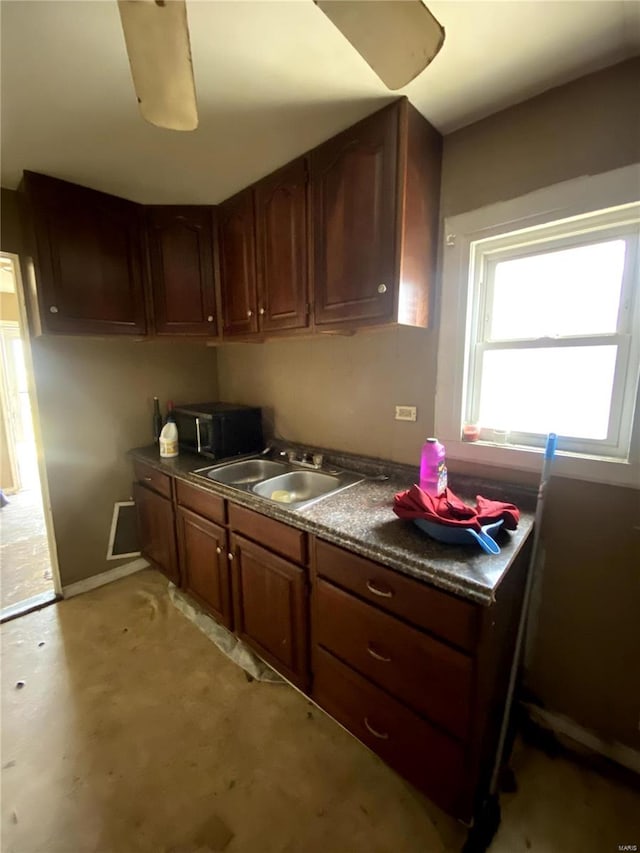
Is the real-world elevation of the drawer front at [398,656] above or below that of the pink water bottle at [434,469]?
below

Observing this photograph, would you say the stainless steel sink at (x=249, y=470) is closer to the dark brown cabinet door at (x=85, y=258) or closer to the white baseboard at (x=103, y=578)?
the dark brown cabinet door at (x=85, y=258)

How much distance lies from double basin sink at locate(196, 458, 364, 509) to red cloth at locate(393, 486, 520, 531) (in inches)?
17.7

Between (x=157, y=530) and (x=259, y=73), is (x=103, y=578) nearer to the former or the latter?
(x=157, y=530)

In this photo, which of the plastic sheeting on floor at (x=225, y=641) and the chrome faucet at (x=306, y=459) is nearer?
the plastic sheeting on floor at (x=225, y=641)

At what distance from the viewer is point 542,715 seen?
146cm

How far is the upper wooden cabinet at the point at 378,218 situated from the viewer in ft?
4.30

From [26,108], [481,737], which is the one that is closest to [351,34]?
[26,108]

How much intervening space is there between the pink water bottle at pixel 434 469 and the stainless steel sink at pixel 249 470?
36.6 inches

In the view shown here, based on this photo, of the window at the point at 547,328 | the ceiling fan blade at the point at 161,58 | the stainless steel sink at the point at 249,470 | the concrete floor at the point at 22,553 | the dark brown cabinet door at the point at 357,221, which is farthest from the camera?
the concrete floor at the point at 22,553

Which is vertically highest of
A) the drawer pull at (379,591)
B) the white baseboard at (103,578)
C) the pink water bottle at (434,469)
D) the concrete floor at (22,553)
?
the pink water bottle at (434,469)

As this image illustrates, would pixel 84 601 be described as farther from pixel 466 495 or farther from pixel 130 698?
pixel 466 495

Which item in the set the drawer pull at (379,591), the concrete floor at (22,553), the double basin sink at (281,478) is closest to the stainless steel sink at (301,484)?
the double basin sink at (281,478)

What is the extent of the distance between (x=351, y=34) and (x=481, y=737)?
6.09 ft

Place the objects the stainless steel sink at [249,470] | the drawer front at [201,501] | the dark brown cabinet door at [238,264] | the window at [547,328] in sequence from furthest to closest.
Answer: the stainless steel sink at [249,470], the dark brown cabinet door at [238,264], the drawer front at [201,501], the window at [547,328]
